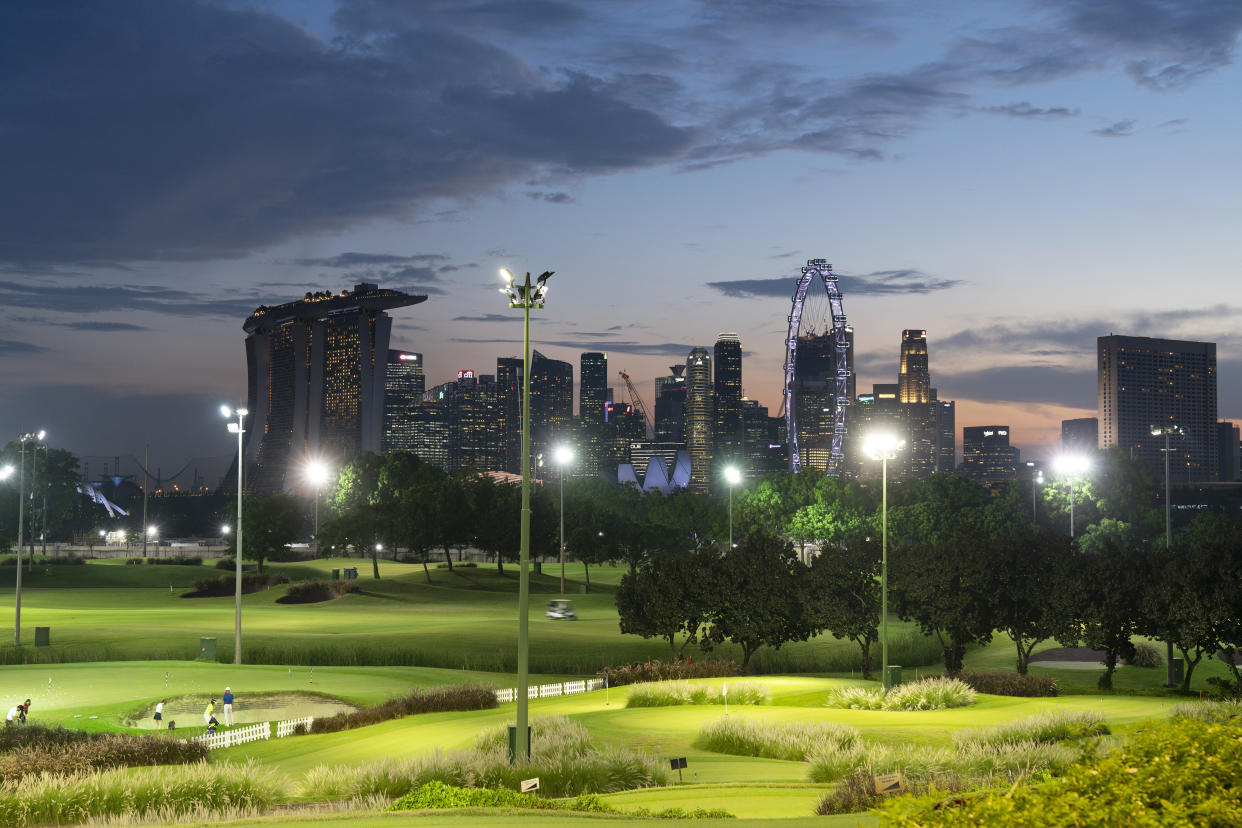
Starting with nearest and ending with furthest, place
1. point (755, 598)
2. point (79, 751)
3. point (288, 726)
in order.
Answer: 1. point (79, 751)
2. point (288, 726)
3. point (755, 598)

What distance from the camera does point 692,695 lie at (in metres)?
33.3

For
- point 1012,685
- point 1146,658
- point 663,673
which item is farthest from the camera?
point 1146,658

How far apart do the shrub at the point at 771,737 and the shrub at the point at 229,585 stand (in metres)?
65.6

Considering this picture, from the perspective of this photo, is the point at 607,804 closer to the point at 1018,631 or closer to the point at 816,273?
the point at 1018,631

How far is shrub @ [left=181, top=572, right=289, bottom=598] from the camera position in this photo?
277 ft

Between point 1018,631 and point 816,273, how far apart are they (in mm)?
84940

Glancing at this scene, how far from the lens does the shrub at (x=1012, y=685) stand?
35469 mm

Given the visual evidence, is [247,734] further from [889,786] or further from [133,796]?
[889,786]

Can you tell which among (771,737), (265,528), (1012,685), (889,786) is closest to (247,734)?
(771,737)

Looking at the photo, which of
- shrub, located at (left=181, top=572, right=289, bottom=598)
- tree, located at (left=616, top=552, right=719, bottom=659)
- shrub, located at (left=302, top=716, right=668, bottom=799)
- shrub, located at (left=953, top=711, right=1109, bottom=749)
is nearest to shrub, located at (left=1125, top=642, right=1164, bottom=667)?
tree, located at (left=616, top=552, right=719, bottom=659)

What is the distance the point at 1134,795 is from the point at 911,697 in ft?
72.4

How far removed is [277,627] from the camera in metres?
61.8

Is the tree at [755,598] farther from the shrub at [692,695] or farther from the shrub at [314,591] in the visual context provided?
the shrub at [314,591]

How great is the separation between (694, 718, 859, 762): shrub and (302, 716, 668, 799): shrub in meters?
3.59
